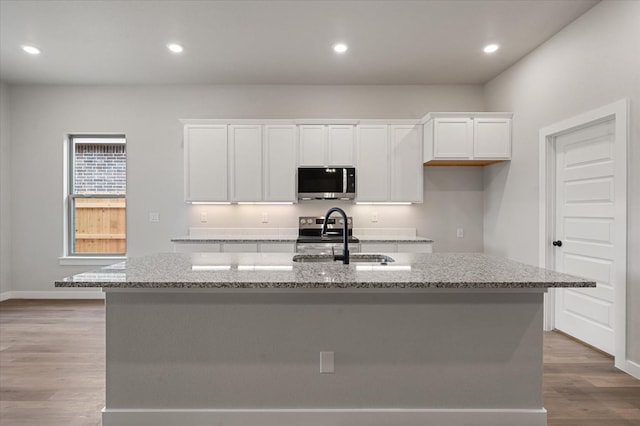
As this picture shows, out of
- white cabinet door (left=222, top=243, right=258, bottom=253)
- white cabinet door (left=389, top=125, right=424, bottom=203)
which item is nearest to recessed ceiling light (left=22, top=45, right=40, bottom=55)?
white cabinet door (left=222, top=243, right=258, bottom=253)

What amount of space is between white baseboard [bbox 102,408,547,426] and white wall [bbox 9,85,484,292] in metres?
3.00

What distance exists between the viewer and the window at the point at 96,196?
4.97 meters

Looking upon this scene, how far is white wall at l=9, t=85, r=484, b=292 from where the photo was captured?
15.7ft

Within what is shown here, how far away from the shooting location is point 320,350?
1.96 meters

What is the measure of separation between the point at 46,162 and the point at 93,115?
0.92m

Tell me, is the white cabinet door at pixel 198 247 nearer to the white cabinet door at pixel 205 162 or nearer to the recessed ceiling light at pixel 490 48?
the white cabinet door at pixel 205 162

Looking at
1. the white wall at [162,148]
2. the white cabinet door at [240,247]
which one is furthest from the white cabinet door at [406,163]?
the white cabinet door at [240,247]

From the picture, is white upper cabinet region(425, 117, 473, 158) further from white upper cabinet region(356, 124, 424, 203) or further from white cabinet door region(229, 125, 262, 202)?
white cabinet door region(229, 125, 262, 202)

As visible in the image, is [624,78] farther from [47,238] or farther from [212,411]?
[47,238]

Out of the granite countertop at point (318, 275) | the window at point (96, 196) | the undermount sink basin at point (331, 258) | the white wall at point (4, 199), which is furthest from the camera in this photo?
the window at point (96, 196)

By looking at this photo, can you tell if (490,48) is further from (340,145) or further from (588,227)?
(588,227)

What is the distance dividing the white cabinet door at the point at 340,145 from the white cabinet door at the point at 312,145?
0.24 feet

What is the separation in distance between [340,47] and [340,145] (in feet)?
3.77

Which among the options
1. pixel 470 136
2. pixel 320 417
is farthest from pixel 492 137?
pixel 320 417
